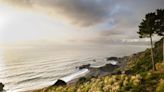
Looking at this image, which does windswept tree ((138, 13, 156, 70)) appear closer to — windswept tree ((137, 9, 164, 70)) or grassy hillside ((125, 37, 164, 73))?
windswept tree ((137, 9, 164, 70))

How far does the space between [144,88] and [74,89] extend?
46.6 ft

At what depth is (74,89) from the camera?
123 ft

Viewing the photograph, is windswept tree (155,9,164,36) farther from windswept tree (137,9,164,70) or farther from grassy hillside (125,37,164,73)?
grassy hillside (125,37,164,73)

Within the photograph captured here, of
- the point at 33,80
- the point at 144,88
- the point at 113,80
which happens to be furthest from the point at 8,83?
the point at 144,88

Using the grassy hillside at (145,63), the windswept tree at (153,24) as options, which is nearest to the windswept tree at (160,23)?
the windswept tree at (153,24)

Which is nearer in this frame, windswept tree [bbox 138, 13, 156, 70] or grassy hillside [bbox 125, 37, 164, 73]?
windswept tree [bbox 138, 13, 156, 70]

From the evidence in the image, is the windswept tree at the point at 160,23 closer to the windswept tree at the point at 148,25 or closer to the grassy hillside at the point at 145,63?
the windswept tree at the point at 148,25

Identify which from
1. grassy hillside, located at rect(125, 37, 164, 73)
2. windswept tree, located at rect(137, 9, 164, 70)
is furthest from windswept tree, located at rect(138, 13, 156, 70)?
grassy hillside, located at rect(125, 37, 164, 73)

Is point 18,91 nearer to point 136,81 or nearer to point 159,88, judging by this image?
point 136,81

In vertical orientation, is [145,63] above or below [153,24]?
below

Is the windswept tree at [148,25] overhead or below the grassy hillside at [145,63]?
overhead

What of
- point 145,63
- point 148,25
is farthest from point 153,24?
point 145,63

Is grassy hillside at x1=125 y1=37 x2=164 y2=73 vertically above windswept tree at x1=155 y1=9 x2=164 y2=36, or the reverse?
windswept tree at x1=155 y1=9 x2=164 y2=36

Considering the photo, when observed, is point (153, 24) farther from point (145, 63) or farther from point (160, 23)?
point (145, 63)
